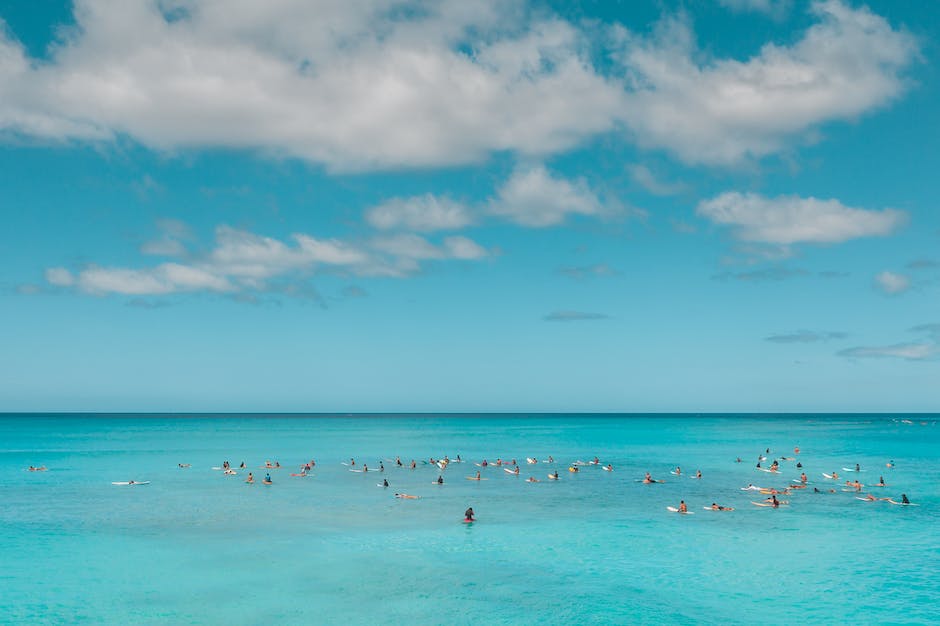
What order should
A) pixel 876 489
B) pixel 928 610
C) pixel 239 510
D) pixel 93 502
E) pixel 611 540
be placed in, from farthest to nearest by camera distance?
pixel 876 489, pixel 93 502, pixel 239 510, pixel 611 540, pixel 928 610

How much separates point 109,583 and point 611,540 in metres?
26.4

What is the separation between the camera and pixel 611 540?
137 ft

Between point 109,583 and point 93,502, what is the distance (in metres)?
27.4

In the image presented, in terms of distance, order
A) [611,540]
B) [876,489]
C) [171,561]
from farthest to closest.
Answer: [876,489]
[611,540]
[171,561]

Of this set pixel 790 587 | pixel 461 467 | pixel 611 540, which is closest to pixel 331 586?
pixel 611 540

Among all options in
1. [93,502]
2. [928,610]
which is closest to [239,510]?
[93,502]

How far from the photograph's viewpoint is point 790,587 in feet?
107

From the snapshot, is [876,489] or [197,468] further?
[197,468]

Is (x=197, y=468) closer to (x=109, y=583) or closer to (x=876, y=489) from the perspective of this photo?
(x=109, y=583)

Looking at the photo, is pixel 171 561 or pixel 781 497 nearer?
pixel 171 561

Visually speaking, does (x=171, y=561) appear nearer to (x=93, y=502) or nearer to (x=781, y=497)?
(x=93, y=502)

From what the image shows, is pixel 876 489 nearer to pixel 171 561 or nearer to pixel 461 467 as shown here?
pixel 461 467

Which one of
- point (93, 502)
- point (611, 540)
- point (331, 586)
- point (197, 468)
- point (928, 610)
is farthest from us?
point (197, 468)

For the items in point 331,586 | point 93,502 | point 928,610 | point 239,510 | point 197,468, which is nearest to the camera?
point 928,610
